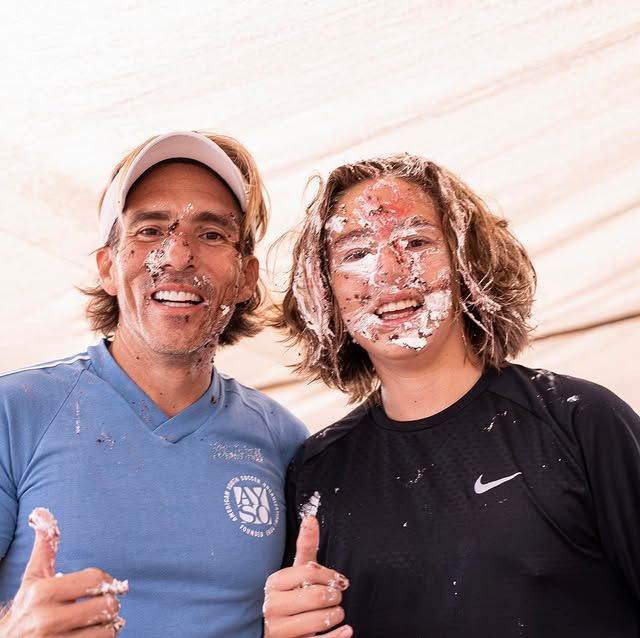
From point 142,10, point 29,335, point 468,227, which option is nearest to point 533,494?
point 468,227

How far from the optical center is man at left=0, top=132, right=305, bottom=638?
5.01 feet

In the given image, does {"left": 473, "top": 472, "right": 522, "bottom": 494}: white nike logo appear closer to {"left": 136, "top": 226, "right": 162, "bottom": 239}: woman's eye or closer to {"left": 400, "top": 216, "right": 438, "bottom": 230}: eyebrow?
{"left": 400, "top": 216, "right": 438, "bottom": 230}: eyebrow

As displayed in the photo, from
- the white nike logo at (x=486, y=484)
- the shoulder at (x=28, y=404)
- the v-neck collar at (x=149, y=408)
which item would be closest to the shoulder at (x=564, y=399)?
the white nike logo at (x=486, y=484)

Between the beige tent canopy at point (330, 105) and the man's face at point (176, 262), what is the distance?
0.28 m

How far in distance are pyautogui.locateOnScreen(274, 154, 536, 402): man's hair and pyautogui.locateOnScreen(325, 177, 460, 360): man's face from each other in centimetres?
4

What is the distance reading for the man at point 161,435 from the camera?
153cm

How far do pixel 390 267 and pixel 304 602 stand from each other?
67 centimetres

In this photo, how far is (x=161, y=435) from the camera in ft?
5.51

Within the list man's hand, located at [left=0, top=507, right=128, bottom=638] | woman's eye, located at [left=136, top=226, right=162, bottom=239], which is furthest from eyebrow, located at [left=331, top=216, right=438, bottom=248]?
man's hand, located at [left=0, top=507, right=128, bottom=638]

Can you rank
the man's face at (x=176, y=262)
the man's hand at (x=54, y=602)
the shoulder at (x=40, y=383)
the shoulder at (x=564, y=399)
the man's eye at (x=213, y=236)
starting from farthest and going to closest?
the man's eye at (x=213, y=236)
the man's face at (x=176, y=262)
the shoulder at (x=40, y=383)
the shoulder at (x=564, y=399)
the man's hand at (x=54, y=602)

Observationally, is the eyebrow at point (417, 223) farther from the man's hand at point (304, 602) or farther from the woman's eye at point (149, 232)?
the man's hand at point (304, 602)

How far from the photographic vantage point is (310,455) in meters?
1.78

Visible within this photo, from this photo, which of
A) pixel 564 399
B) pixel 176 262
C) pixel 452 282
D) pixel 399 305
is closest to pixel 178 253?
pixel 176 262

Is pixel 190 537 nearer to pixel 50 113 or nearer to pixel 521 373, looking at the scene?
pixel 521 373
